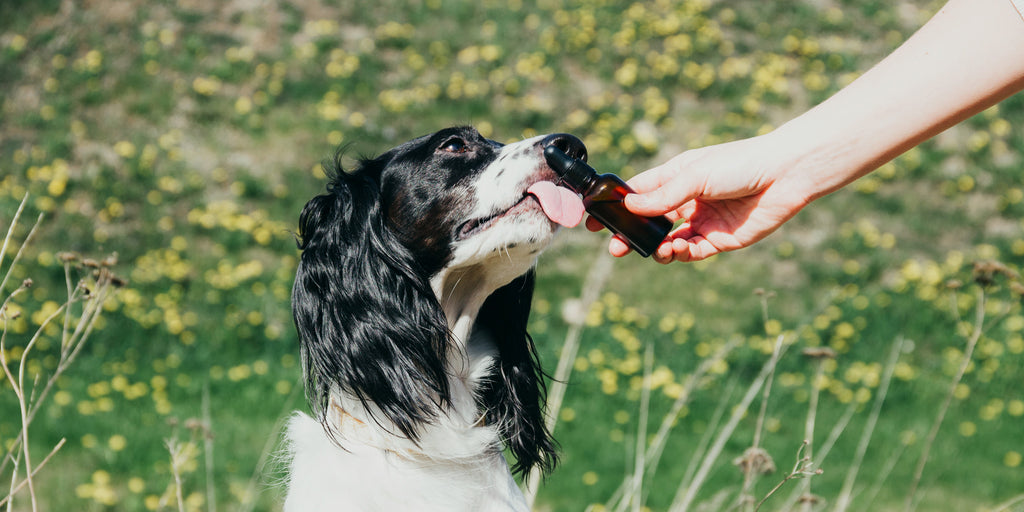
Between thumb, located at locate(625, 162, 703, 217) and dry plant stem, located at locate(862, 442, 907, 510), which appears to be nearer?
thumb, located at locate(625, 162, 703, 217)

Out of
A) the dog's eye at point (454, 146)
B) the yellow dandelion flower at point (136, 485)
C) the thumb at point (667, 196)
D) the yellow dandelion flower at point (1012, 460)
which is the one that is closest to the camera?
the thumb at point (667, 196)

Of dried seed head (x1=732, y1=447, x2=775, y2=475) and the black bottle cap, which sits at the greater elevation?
the black bottle cap

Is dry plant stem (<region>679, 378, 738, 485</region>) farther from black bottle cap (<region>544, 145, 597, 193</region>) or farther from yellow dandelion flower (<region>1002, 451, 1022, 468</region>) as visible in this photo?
yellow dandelion flower (<region>1002, 451, 1022, 468</region>)

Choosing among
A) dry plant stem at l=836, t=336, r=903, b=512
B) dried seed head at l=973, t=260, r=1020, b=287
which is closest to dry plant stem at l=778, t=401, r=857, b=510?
dry plant stem at l=836, t=336, r=903, b=512

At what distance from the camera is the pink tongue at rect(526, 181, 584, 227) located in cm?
219

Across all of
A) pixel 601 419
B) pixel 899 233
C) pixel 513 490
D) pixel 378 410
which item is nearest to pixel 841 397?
pixel 601 419

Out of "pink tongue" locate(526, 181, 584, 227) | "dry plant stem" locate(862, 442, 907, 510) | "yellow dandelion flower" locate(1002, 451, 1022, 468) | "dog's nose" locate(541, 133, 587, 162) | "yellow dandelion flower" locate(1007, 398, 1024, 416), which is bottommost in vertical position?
"yellow dandelion flower" locate(1007, 398, 1024, 416)

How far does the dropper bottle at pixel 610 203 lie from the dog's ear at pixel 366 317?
509 millimetres

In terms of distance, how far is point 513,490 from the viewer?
7.64ft

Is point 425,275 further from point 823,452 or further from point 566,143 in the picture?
point 823,452

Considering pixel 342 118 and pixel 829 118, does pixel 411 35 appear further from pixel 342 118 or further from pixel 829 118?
pixel 829 118

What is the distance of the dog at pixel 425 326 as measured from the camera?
7.16 ft

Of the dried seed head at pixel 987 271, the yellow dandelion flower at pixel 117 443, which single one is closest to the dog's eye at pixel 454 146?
the dried seed head at pixel 987 271

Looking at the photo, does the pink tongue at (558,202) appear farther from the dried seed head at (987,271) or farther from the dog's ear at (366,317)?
the dried seed head at (987,271)
